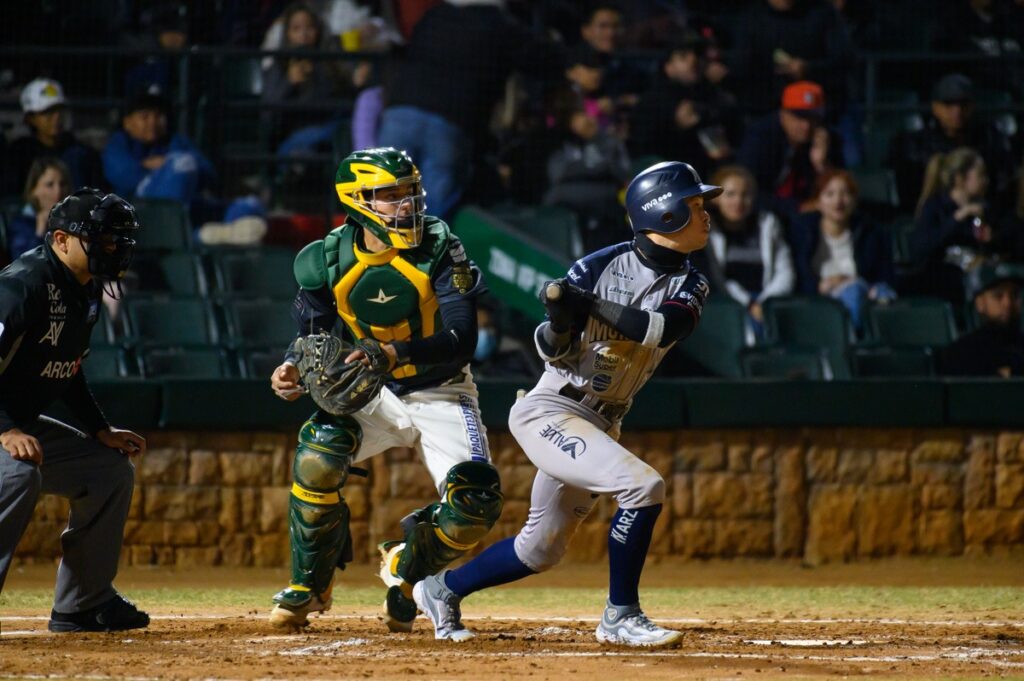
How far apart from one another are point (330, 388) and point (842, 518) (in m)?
4.30

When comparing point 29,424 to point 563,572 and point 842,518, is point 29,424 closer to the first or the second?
point 563,572

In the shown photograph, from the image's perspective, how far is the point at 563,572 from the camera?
8781mm

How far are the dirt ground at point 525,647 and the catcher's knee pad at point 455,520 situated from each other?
0.99ft

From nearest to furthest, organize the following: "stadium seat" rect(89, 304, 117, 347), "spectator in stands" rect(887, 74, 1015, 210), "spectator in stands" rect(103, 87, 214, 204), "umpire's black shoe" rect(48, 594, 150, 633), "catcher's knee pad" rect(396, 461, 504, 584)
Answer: "catcher's knee pad" rect(396, 461, 504, 584)
"umpire's black shoe" rect(48, 594, 150, 633)
"stadium seat" rect(89, 304, 117, 347)
"spectator in stands" rect(103, 87, 214, 204)
"spectator in stands" rect(887, 74, 1015, 210)

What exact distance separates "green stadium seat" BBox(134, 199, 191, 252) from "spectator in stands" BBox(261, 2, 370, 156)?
1.14 meters

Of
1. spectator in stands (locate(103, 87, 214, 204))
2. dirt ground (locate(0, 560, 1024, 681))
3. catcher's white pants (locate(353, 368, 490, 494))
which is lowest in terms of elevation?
dirt ground (locate(0, 560, 1024, 681))

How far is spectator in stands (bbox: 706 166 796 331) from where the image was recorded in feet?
34.3

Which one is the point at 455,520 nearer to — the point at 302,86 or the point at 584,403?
the point at 584,403

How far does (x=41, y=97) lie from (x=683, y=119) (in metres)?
4.58

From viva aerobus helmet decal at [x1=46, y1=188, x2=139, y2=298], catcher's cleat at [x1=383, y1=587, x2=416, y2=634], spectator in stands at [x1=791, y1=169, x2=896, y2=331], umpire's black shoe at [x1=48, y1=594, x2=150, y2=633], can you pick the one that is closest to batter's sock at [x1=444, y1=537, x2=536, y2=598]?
catcher's cleat at [x1=383, y1=587, x2=416, y2=634]

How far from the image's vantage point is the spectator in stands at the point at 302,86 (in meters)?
11.1

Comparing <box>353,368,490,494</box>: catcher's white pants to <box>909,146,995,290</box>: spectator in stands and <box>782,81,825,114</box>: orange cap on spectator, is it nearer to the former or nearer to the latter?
<box>909,146,995,290</box>: spectator in stands

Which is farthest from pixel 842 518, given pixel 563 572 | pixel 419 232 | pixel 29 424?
pixel 29 424

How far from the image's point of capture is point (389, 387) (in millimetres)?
5930
